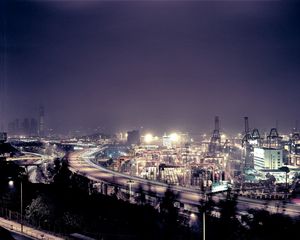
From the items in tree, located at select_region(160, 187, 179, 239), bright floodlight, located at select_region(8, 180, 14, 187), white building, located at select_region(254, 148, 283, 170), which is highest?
bright floodlight, located at select_region(8, 180, 14, 187)

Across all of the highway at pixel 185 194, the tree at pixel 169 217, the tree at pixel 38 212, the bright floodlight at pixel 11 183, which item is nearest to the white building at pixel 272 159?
the highway at pixel 185 194

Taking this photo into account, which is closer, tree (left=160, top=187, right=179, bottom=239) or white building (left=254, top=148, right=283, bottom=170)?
tree (left=160, top=187, right=179, bottom=239)

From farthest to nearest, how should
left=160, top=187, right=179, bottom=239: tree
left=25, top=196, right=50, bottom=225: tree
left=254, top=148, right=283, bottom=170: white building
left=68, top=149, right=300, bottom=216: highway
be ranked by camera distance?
1. left=254, top=148, right=283, bottom=170: white building
2. left=68, top=149, right=300, bottom=216: highway
3. left=25, top=196, right=50, bottom=225: tree
4. left=160, top=187, right=179, bottom=239: tree

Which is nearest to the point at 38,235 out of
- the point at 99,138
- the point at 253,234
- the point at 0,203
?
the point at 0,203

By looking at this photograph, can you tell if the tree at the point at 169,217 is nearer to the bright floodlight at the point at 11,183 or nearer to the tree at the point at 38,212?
the tree at the point at 38,212

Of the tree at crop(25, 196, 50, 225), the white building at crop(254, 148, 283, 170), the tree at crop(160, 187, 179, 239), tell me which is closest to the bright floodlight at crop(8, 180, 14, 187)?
the tree at crop(25, 196, 50, 225)

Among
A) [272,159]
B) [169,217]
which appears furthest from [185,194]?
[272,159]

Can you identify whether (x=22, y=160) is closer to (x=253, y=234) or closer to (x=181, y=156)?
(x=181, y=156)

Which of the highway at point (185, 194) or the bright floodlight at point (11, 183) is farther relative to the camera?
the bright floodlight at point (11, 183)

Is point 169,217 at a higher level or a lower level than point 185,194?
higher

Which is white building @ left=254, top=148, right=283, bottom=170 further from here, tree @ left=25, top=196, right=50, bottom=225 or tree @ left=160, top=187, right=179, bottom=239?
tree @ left=25, top=196, right=50, bottom=225

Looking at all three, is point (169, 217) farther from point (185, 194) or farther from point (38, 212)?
point (185, 194)
